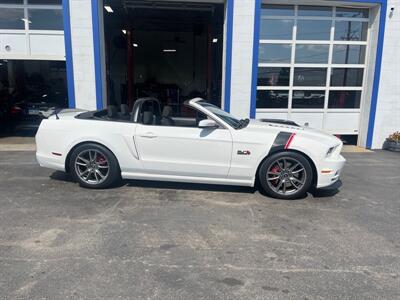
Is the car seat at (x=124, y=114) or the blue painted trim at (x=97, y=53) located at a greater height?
the blue painted trim at (x=97, y=53)

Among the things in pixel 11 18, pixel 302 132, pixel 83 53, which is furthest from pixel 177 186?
pixel 11 18

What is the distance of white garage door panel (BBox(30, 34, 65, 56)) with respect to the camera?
29.6 feet

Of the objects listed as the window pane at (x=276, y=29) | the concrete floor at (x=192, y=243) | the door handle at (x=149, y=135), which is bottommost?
the concrete floor at (x=192, y=243)

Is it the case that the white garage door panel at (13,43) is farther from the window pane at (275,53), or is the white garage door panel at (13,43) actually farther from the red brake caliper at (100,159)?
the window pane at (275,53)

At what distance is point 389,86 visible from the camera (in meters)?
9.54

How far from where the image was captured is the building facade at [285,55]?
344 inches

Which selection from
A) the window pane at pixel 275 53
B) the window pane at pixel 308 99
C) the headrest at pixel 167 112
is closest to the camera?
the headrest at pixel 167 112

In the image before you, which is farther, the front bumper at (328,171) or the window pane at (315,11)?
the window pane at (315,11)

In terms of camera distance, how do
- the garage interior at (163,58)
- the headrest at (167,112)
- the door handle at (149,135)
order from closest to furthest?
the door handle at (149,135) < the headrest at (167,112) < the garage interior at (163,58)

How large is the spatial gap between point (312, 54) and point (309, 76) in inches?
23.4

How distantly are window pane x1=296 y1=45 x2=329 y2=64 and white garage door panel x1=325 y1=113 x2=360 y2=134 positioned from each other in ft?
5.12

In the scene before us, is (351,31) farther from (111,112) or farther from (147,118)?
(111,112)

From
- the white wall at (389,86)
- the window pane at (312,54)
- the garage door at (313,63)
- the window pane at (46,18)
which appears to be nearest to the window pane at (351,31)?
the garage door at (313,63)

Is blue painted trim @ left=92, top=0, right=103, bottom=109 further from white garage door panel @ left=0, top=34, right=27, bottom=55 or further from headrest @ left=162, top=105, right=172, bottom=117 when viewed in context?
headrest @ left=162, top=105, right=172, bottom=117
